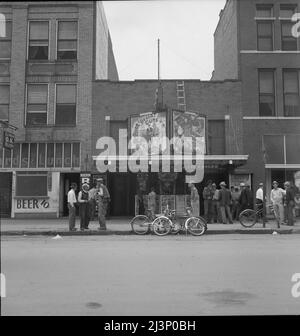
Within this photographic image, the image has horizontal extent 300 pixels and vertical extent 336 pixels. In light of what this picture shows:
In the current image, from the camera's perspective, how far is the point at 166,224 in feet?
37.7

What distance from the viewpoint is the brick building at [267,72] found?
3.43 meters

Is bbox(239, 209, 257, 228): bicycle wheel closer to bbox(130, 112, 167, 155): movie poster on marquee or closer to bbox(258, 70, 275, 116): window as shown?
bbox(258, 70, 275, 116): window

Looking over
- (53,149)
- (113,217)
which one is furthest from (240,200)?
(53,149)

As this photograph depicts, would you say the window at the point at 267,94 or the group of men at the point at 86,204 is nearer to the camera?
the window at the point at 267,94

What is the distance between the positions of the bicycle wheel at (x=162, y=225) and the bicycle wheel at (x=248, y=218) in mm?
2964

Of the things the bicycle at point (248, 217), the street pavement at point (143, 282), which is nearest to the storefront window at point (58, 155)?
the bicycle at point (248, 217)

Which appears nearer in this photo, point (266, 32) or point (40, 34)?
point (40, 34)

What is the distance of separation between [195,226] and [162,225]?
42.9 inches

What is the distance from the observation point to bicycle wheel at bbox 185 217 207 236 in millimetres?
11914

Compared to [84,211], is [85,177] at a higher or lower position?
higher

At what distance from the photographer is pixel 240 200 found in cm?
1543

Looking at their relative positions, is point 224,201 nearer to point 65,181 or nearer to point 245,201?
point 245,201

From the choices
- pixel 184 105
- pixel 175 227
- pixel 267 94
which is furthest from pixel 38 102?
pixel 184 105

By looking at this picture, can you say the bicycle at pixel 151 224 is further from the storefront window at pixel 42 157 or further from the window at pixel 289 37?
the window at pixel 289 37
